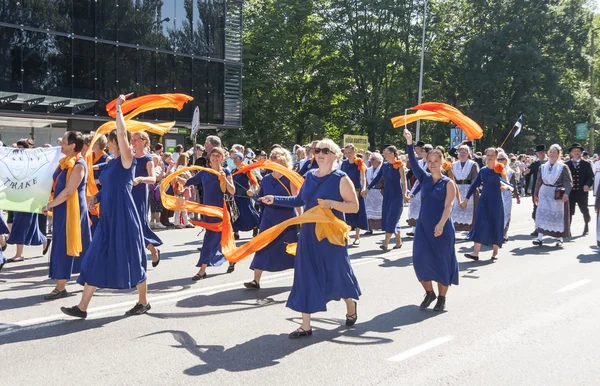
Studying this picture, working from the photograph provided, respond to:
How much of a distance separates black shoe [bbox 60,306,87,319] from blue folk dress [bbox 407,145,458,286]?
3.66 m

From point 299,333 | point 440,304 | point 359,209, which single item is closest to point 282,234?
point 440,304

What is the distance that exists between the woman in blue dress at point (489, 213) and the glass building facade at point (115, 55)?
19.5 meters

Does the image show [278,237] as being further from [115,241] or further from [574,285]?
[574,285]

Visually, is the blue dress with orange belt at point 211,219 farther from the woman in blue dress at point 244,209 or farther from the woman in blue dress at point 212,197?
the woman in blue dress at point 244,209

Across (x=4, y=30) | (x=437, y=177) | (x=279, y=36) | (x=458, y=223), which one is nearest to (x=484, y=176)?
(x=458, y=223)

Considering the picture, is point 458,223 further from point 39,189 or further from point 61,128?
point 61,128

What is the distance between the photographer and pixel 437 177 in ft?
25.5

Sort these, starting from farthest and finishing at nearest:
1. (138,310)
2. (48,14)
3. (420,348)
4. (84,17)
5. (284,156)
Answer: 1. (84,17)
2. (48,14)
3. (284,156)
4. (138,310)
5. (420,348)

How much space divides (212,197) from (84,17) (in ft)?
70.3

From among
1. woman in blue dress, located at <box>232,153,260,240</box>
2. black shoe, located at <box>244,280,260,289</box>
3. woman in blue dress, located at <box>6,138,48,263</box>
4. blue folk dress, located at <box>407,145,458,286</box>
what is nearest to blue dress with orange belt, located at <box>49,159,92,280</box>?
black shoe, located at <box>244,280,260,289</box>

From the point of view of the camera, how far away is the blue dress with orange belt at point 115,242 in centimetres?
641

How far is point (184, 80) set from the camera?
106 feet

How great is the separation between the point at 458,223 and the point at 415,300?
23.4 ft

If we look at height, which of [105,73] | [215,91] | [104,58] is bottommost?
[215,91]
